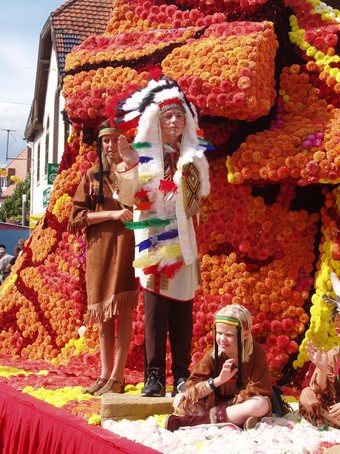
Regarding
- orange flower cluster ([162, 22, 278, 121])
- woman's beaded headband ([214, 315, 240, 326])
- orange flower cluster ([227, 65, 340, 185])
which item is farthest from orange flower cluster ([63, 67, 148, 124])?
woman's beaded headband ([214, 315, 240, 326])

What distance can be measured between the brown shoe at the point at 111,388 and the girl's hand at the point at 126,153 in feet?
4.39

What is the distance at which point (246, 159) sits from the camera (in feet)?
18.7

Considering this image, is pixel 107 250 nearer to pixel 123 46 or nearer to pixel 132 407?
pixel 132 407

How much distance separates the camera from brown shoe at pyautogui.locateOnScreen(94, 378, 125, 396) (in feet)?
16.2

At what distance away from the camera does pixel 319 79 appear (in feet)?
20.0

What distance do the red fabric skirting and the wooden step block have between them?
137 millimetres

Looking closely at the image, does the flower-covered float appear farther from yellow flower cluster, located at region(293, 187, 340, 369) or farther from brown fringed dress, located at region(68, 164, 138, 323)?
brown fringed dress, located at region(68, 164, 138, 323)

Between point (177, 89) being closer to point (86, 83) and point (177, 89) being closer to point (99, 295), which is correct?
point (99, 295)

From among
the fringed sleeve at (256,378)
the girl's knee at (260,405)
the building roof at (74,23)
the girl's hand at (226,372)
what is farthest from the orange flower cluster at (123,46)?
the building roof at (74,23)

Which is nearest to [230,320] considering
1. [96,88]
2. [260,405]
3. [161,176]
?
[260,405]

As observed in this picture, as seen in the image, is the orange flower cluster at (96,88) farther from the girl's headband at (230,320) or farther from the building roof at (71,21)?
the building roof at (71,21)

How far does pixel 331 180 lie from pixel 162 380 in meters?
1.81

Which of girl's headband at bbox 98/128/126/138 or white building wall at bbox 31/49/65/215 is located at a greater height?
white building wall at bbox 31/49/65/215

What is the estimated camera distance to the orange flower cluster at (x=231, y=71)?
18.5ft
